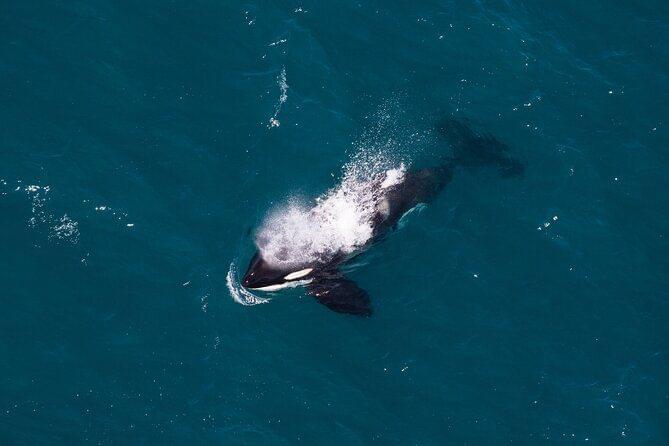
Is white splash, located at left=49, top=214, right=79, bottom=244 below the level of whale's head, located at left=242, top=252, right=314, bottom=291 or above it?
above

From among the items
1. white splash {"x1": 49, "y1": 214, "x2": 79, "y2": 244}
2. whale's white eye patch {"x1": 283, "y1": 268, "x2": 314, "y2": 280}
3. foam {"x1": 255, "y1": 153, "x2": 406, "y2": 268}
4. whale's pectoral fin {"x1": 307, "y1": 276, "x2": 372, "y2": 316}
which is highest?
white splash {"x1": 49, "y1": 214, "x2": 79, "y2": 244}

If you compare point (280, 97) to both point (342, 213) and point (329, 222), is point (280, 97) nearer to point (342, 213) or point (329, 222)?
point (342, 213)

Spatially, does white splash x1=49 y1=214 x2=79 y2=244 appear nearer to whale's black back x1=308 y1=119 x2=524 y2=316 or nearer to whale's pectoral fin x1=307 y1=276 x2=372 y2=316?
whale's pectoral fin x1=307 y1=276 x2=372 y2=316

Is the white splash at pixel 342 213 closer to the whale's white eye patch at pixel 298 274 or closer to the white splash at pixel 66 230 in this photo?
the whale's white eye patch at pixel 298 274

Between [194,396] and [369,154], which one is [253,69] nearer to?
[369,154]

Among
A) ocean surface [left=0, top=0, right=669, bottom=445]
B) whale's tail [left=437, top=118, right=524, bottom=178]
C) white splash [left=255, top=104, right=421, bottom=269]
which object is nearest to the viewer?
ocean surface [left=0, top=0, right=669, bottom=445]

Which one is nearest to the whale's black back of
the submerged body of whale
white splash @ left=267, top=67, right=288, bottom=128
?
the submerged body of whale
